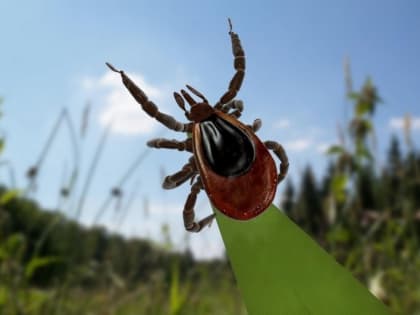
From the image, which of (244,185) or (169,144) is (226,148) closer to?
(244,185)

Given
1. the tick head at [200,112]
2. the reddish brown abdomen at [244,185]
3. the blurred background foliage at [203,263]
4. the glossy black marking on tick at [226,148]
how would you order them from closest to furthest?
1. the reddish brown abdomen at [244,185]
2. the glossy black marking on tick at [226,148]
3. the tick head at [200,112]
4. the blurred background foliage at [203,263]

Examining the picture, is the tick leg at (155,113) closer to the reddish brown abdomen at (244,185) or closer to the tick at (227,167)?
the tick at (227,167)

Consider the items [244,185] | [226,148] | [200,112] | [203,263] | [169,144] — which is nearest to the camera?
[244,185]

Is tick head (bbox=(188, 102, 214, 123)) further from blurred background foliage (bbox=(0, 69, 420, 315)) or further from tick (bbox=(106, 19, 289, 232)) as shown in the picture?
blurred background foliage (bbox=(0, 69, 420, 315))

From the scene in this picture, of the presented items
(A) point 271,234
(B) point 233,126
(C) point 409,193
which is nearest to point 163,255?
(C) point 409,193

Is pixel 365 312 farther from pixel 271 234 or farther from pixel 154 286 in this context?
pixel 154 286

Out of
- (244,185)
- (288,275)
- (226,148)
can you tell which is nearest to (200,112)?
(226,148)

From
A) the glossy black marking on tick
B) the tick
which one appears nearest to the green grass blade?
the tick

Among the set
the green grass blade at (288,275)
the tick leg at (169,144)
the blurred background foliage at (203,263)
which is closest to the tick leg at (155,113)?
the tick leg at (169,144)
